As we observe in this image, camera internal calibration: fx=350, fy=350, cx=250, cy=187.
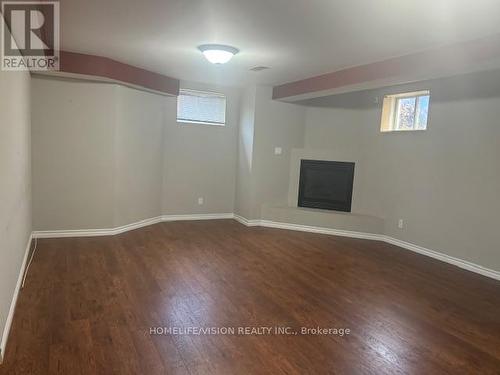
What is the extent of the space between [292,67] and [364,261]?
2.49m

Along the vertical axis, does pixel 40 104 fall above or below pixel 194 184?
above

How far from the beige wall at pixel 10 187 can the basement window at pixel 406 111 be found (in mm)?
4523

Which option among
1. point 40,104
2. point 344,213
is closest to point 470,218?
point 344,213

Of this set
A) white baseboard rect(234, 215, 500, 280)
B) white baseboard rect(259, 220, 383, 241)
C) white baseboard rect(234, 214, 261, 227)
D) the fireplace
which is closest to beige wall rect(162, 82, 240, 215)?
white baseboard rect(234, 214, 261, 227)

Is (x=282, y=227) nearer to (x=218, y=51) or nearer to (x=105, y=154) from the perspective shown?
(x=105, y=154)

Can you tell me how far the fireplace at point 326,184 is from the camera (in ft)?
18.6

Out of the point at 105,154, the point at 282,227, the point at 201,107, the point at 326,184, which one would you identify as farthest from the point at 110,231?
the point at 326,184

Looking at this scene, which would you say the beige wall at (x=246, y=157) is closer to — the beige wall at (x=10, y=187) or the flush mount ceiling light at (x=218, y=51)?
the flush mount ceiling light at (x=218, y=51)

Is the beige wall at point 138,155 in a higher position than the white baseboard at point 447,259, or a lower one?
higher

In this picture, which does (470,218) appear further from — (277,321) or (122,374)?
(122,374)

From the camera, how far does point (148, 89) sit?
4855mm

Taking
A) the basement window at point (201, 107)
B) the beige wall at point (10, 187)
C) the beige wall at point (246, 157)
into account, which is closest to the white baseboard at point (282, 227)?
the beige wall at point (246, 157)

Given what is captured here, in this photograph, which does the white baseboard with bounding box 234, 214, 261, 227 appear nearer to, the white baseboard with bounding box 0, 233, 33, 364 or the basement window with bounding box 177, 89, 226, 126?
the basement window with bounding box 177, 89, 226, 126

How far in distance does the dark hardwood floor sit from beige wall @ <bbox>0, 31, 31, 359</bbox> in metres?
0.26
